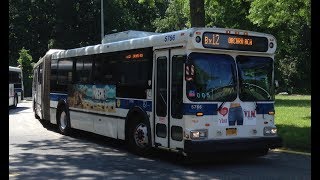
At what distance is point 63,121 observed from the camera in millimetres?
16703

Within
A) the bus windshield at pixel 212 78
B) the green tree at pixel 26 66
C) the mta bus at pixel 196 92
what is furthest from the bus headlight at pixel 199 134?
the green tree at pixel 26 66

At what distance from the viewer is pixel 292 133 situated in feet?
47.4

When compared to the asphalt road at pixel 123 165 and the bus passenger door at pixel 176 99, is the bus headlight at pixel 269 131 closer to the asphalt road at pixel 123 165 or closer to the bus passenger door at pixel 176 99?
the asphalt road at pixel 123 165

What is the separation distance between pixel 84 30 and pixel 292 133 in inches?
1549

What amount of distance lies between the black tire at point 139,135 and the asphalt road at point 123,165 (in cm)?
21

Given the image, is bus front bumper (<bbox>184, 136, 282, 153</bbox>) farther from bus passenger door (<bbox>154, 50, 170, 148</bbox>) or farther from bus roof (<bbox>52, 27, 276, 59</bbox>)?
bus roof (<bbox>52, 27, 276, 59</bbox>)

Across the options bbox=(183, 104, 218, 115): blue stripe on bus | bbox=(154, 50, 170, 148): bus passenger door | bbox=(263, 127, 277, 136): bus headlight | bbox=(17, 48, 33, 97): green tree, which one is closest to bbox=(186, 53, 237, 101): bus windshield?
bbox=(183, 104, 218, 115): blue stripe on bus

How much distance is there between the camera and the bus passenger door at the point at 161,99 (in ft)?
34.4

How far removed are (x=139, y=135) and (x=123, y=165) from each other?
142cm

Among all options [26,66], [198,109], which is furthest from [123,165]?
[26,66]

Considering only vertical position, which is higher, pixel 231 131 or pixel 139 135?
pixel 231 131

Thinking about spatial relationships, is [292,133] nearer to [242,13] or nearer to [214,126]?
[214,126]

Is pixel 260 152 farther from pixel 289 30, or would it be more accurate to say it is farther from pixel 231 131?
pixel 289 30

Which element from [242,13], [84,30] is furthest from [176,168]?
[84,30]
